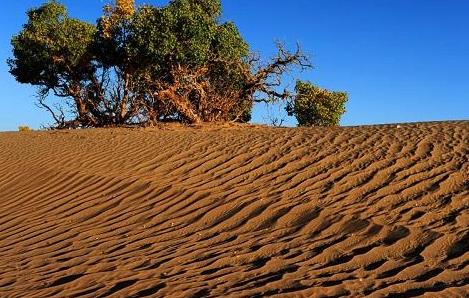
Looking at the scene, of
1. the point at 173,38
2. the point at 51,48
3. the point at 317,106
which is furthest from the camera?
the point at 317,106

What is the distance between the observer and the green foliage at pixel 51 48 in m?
21.9

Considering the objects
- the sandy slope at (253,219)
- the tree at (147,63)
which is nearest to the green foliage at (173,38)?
the tree at (147,63)

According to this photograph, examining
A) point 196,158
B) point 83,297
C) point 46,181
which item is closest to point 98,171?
point 46,181

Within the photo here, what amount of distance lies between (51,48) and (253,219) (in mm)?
18036

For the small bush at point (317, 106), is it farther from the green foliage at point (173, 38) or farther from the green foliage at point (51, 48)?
the green foliage at point (51, 48)

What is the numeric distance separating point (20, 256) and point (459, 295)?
4.17m

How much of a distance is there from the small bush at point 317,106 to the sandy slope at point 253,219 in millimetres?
12388

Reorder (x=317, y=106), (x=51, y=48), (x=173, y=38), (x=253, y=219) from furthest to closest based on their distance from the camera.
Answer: (x=317, y=106)
(x=51, y=48)
(x=173, y=38)
(x=253, y=219)

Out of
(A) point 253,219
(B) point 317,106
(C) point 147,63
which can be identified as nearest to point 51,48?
(C) point 147,63

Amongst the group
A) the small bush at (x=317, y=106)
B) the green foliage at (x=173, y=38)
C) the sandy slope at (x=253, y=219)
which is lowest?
the sandy slope at (x=253, y=219)

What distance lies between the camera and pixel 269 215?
5.96 metres

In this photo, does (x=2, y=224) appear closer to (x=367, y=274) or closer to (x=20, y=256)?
(x=20, y=256)

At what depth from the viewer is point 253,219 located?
19.5ft

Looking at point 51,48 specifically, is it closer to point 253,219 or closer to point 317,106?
point 317,106
